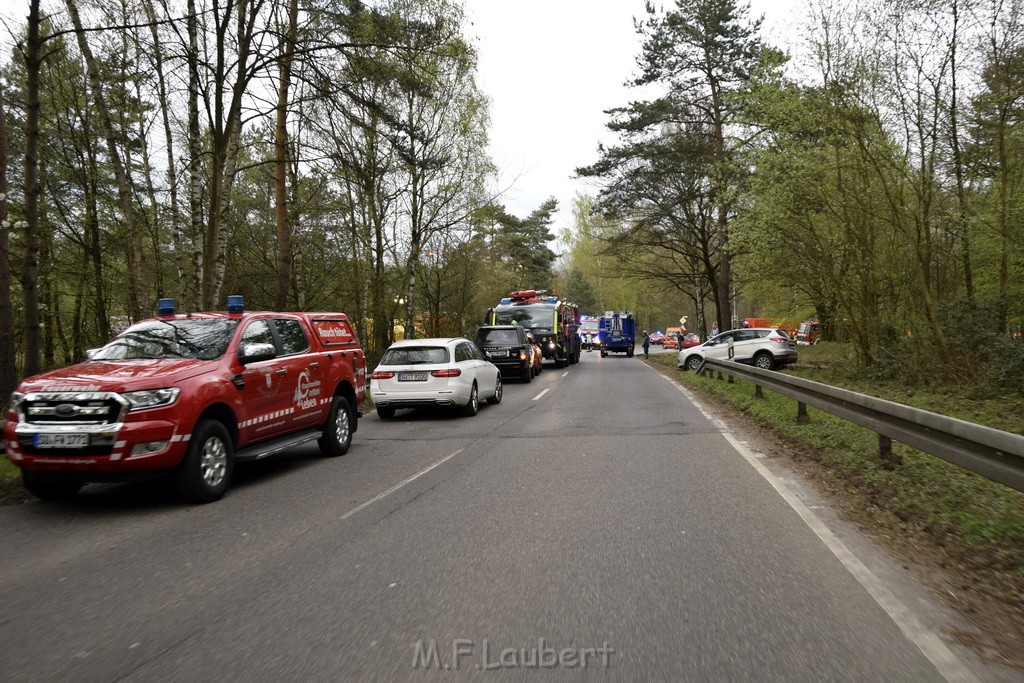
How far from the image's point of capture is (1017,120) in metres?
13.9

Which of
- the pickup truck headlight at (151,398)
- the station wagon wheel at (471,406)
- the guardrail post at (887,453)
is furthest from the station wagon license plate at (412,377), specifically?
the guardrail post at (887,453)

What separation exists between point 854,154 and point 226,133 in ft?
43.3

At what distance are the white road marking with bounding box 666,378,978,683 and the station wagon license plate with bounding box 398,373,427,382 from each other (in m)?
7.48

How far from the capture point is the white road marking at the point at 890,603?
3.21 m

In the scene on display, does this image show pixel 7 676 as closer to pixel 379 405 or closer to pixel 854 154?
Answer: pixel 379 405

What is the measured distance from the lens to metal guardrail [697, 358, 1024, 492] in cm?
483

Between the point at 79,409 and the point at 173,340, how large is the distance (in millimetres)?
1488

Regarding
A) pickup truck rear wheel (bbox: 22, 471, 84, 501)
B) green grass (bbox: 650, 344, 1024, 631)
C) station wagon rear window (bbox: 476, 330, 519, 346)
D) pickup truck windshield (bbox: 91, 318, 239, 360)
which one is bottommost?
green grass (bbox: 650, 344, 1024, 631)

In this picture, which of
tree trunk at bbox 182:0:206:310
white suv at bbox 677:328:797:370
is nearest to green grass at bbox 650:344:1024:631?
tree trunk at bbox 182:0:206:310

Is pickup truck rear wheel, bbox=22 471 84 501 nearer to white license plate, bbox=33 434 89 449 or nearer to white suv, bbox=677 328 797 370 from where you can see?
white license plate, bbox=33 434 89 449

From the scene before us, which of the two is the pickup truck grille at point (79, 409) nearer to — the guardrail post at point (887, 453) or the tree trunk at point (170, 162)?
the tree trunk at point (170, 162)

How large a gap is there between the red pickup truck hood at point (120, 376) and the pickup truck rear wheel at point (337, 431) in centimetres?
251

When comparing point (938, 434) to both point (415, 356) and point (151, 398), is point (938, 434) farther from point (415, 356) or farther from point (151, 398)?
point (415, 356)

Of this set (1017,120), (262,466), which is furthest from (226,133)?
(1017,120)
